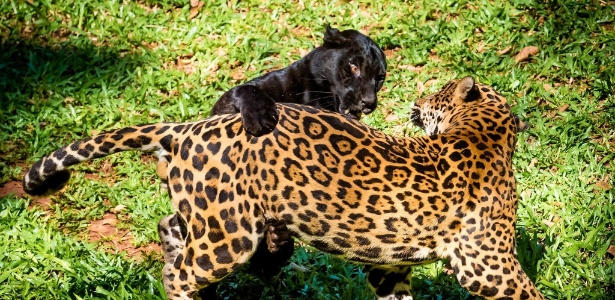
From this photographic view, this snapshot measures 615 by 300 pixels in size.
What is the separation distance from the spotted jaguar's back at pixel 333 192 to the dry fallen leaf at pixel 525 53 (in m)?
3.98

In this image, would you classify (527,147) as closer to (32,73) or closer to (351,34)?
(351,34)

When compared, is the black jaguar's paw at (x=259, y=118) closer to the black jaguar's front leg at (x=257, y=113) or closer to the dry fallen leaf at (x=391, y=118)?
the black jaguar's front leg at (x=257, y=113)

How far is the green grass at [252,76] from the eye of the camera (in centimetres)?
768

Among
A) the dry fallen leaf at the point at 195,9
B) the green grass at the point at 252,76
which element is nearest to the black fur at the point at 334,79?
the green grass at the point at 252,76

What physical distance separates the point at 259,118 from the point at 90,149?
3.95ft

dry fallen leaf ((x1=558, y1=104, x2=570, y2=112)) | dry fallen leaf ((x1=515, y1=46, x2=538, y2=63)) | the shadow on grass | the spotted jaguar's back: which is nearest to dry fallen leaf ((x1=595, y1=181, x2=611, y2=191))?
dry fallen leaf ((x1=558, y1=104, x2=570, y2=112))

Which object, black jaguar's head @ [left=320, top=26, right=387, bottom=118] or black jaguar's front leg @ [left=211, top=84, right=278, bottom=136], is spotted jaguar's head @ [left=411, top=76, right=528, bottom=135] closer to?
black jaguar's head @ [left=320, top=26, right=387, bottom=118]

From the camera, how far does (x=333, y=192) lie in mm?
6277

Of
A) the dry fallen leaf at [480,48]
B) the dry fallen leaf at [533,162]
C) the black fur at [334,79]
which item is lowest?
the dry fallen leaf at [533,162]

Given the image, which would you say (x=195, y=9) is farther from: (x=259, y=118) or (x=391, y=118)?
(x=259, y=118)

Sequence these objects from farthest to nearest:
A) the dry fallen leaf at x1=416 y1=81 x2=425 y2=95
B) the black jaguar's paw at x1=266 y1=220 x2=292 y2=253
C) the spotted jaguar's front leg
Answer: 1. the dry fallen leaf at x1=416 y1=81 x2=425 y2=95
2. the spotted jaguar's front leg
3. the black jaguar's paw at x1=266 y1=220 x2=292 y2=253

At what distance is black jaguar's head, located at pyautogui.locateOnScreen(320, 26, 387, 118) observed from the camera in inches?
326

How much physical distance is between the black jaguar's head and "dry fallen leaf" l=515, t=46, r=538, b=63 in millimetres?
2509

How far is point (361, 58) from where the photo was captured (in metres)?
8.34
